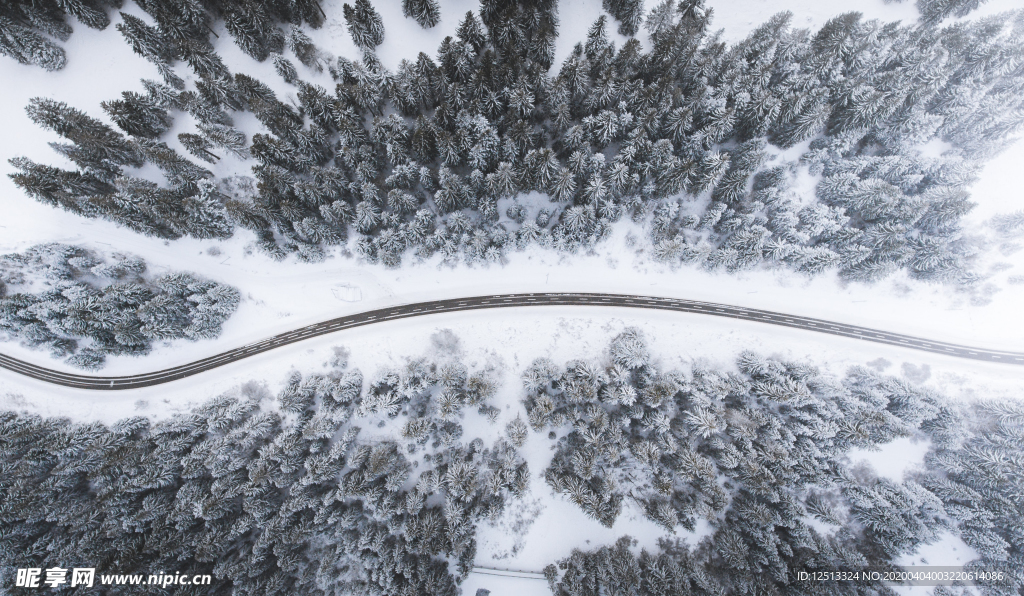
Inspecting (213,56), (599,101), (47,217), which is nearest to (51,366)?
(47,217)

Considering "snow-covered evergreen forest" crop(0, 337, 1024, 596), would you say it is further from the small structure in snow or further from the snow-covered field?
the small structure in snow

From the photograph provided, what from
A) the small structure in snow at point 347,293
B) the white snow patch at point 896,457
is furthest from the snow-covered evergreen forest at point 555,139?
the white snow patch at point 896,457

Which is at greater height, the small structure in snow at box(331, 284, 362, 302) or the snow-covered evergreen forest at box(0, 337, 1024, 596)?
the small structure in snow at box(331, 284, 362, 302)

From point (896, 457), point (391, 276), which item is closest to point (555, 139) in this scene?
point (391, 276)

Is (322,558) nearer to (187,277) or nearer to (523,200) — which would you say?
(187,277)

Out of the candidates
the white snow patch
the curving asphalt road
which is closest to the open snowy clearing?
the curving asphalt road

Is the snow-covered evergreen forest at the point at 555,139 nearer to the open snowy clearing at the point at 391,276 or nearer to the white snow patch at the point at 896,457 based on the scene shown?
the open snowy clearing at the point at 391,276

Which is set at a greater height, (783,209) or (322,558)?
(783,209)

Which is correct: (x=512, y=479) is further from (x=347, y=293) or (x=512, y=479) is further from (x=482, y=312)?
(x=347, y=293)
